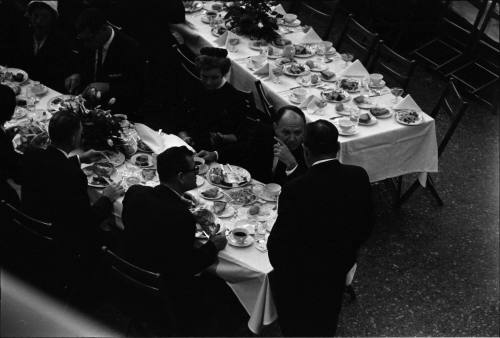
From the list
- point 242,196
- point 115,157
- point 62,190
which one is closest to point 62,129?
point 62,190

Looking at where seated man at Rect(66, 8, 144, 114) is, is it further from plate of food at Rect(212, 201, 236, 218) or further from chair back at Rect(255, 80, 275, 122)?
plate of food at Rect(212, 201, 236, 218)

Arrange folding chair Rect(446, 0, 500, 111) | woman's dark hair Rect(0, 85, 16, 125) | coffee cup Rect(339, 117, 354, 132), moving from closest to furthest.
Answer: woman's dark hair Rect(0, 85, 16, 125) < coffee cup Rect(339, 117, 354, 132) < folding chair Rect(446, 0, 500, 111)

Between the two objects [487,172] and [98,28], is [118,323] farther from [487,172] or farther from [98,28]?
[487,172]

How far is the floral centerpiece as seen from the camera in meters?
6.09

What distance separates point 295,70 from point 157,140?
168cm

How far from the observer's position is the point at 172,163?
3.47 m

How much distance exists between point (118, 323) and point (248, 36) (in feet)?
10.4

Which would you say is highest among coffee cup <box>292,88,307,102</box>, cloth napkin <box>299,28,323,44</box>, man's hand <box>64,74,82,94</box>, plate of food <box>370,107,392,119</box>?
plate of food <box>370,107,392,119</box>

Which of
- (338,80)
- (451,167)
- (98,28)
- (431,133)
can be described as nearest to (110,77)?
(98,28)

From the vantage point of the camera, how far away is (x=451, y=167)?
5.93m

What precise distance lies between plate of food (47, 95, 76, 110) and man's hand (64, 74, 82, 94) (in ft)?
1.19

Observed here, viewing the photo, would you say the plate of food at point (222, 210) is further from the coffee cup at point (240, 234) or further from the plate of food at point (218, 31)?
the plate of food at point (218, 31)

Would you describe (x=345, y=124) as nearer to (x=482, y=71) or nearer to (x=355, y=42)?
(x=355, y=42)

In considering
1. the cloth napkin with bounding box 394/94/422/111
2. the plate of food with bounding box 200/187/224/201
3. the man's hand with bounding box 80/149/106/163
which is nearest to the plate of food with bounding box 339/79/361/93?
the cloth napkin with bounding box 394/94/422/111
